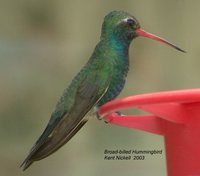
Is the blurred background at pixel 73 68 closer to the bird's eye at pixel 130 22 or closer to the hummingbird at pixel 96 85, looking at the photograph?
the hummingbird at pixel 96 85

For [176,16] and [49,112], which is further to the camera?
[176,16]

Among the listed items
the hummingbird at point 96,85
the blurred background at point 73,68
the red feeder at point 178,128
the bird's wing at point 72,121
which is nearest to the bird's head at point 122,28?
the hummingbird at point 96,85

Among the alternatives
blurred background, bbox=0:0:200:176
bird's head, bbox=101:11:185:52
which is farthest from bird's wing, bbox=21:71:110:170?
blurred background, bbox=0:0:200:176

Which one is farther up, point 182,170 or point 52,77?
point 52,77

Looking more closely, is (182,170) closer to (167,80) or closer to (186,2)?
(167,80)

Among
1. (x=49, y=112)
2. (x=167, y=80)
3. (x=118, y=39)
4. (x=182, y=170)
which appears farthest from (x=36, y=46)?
(x=182, y=170)

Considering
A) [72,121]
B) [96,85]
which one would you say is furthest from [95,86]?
[72,121]

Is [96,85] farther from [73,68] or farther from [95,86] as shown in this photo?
[73,68]
